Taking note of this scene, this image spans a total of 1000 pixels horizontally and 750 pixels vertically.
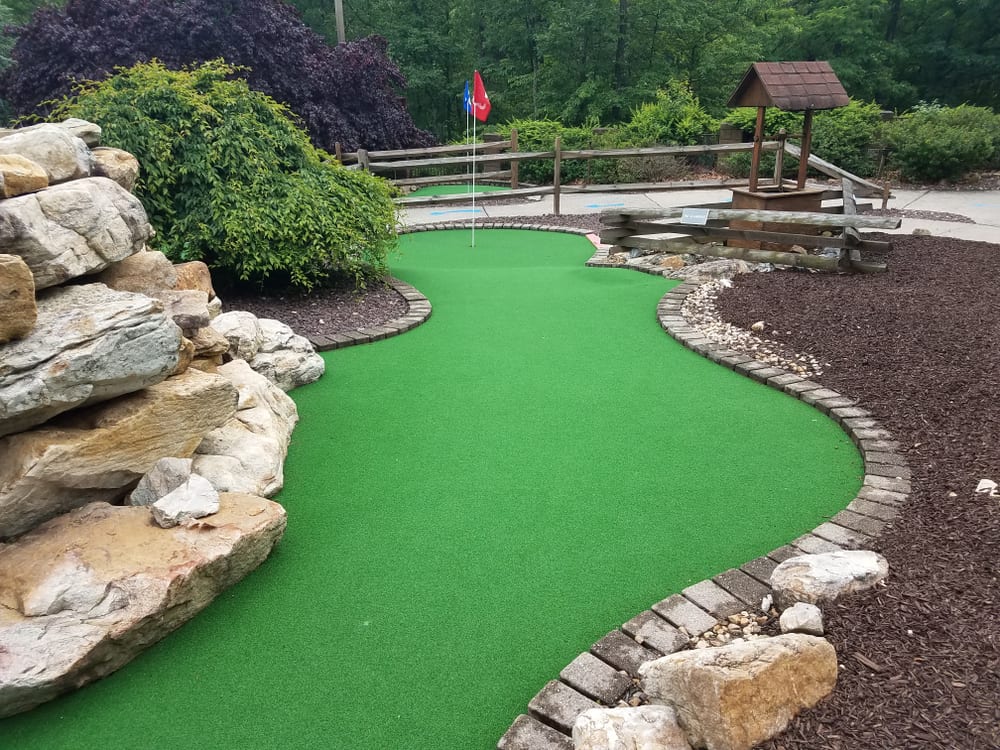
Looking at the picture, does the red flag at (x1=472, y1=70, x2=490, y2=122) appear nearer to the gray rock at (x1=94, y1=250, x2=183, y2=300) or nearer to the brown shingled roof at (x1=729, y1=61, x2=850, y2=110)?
the brown shingled roof at (x1=729, y1=61, x2=850, y2=110)

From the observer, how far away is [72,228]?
2990 millimetres

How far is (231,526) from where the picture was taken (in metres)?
2.80

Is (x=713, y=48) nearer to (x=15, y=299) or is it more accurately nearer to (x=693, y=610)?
(x=693, y=610)

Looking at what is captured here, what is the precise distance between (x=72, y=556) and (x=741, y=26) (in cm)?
2442

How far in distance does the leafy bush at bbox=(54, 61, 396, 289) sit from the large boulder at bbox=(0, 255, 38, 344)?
3.40 meters

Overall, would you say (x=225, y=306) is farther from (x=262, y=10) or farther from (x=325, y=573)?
(x=262, y=10)

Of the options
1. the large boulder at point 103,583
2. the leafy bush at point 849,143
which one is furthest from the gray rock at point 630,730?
the leafy bush at point 849,143

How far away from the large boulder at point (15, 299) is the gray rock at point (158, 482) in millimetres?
777

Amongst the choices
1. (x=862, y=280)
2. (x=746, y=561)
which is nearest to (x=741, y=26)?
(x=862, y=280)

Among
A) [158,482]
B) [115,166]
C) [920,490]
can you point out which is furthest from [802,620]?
[115,166]

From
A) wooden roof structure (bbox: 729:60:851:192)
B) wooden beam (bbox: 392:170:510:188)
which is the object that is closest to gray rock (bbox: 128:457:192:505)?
wooden roof structure (bbox: 729:60:851:192)

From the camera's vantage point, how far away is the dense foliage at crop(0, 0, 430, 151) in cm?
1317

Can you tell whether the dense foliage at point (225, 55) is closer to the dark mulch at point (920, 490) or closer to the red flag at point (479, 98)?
the red flag at point (479, 98)

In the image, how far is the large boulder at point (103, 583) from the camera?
2.22 metres
